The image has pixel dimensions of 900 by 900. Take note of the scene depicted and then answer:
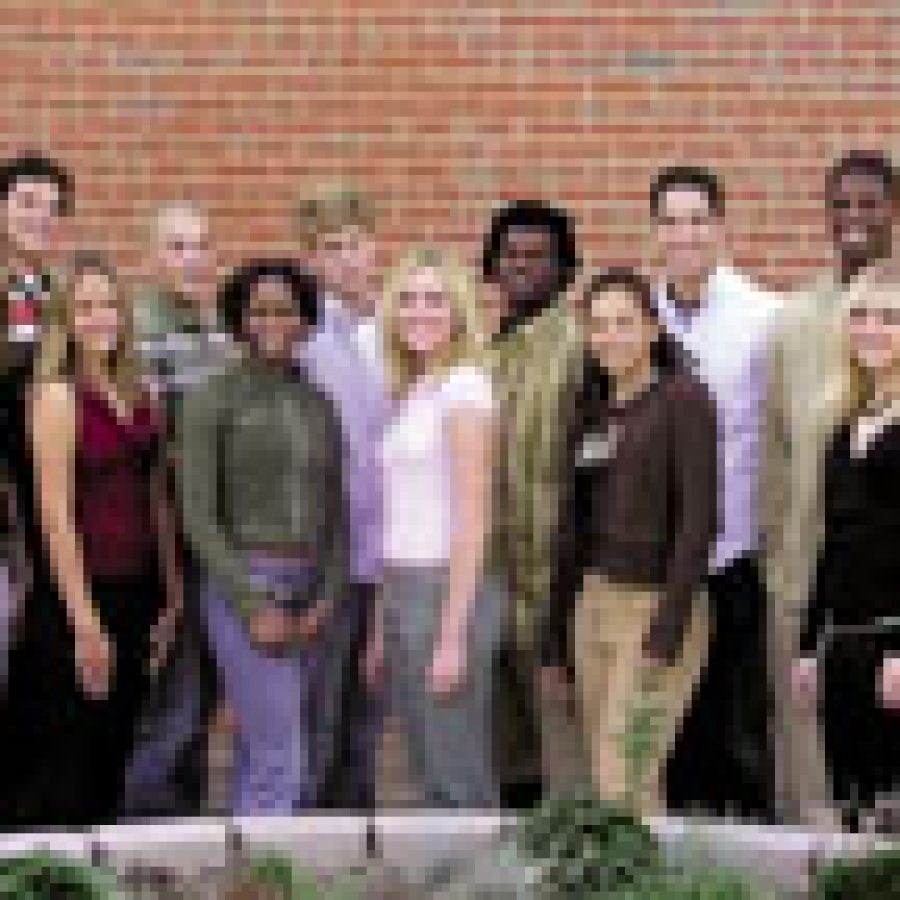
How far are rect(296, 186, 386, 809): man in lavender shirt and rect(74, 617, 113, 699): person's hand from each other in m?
0.58

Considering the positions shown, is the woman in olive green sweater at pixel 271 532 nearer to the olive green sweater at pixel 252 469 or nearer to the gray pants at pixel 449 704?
the olive green sweater at pixel 252 469

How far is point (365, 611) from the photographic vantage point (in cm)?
697

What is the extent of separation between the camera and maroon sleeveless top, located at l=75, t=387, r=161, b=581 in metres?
6.77

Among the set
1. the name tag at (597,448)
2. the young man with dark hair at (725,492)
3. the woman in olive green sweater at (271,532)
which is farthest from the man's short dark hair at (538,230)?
the woman in olive green sweater at (271,532)

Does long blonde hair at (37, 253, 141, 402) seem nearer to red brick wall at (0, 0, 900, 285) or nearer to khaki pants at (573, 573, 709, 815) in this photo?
khaki pants at (573, 573, 709, 815)

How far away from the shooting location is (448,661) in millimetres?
6777

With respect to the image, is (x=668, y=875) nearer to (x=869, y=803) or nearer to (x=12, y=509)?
(x=869, y=803)

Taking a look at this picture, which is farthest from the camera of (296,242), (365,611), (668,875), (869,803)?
(296,242)

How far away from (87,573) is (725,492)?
156cm

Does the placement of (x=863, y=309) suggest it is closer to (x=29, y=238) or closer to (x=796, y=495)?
(x=796, y=495)

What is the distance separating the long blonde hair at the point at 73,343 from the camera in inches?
267

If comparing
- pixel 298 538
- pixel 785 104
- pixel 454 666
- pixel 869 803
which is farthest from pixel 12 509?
pixel 785 104

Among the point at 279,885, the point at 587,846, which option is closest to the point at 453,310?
the point at 587,846

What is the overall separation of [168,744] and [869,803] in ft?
5.72
